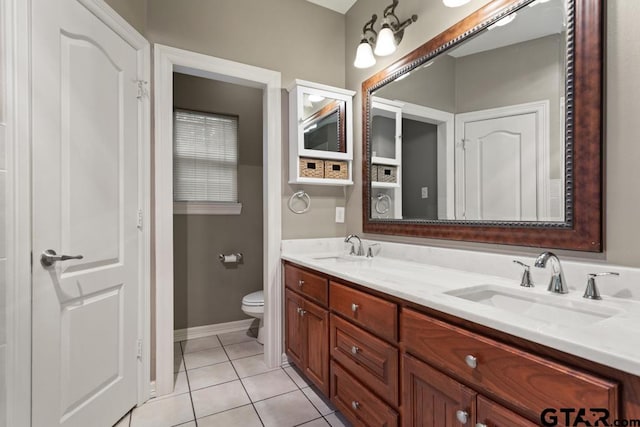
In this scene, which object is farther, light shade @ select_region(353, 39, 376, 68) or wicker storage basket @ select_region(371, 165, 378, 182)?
wicker storage basket @ select_region(371, 165, 378, 182)

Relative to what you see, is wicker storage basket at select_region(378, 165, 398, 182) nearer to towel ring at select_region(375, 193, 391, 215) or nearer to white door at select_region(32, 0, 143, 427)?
towel ring at select_region(375, 193, 391, 215)

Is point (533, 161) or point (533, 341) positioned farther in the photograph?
point (533, 161)

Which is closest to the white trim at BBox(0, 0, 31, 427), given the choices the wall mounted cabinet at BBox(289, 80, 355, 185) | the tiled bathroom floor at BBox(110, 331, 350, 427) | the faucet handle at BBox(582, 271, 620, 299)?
the tiled bathroom floor at BBox(110, 331, 350, 427)

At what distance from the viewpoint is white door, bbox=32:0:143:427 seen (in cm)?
124

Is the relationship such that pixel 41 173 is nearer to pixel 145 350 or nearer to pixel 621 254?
pixel 145 350

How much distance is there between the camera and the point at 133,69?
1.72 metres

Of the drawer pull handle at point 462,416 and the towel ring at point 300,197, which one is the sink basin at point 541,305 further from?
the towel ring at point 300,197

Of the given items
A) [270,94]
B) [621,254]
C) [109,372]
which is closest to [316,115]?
[270,94]

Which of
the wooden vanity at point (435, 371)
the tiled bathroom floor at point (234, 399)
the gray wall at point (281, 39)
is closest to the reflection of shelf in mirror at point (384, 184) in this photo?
the gray wall at point (281, 39)

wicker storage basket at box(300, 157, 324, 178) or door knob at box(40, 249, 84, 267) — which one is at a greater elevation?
wicker storage basket at box(300, 157, 324, 178)

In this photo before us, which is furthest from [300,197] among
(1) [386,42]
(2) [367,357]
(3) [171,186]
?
(2) [367,357]

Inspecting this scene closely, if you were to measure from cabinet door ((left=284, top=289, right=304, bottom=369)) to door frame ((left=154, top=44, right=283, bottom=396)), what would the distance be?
0.34ft

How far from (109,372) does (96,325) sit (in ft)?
0.93

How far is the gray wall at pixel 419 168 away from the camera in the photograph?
1.72 meters
